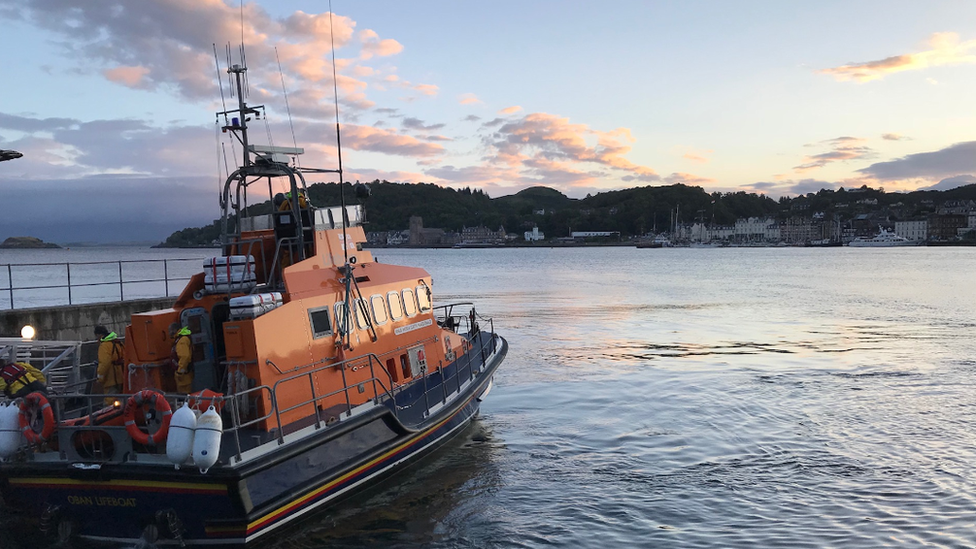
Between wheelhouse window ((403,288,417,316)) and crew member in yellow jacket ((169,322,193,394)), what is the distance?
3359 millimetres

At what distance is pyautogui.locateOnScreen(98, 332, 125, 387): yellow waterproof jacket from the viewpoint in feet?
25.8

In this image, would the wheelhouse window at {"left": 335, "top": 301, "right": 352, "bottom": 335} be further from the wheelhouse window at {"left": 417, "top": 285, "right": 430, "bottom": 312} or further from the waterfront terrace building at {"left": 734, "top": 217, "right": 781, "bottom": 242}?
the waterfront terrace building at {"left": 734, "top": 217, "right": 781, "bottom": 242}

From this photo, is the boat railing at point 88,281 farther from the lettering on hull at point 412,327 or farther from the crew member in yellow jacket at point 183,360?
the lettering on hull at point 412,327

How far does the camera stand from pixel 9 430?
611cm

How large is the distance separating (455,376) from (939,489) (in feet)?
21.9

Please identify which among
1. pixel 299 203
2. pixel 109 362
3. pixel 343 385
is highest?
pixel 299 203

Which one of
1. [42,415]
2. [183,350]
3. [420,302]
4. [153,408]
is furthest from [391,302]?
[42,415]

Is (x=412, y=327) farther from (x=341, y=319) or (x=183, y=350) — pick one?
(x=183, y=350)

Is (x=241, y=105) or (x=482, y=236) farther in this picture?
(x=482, y=236)

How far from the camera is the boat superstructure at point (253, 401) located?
5887mm

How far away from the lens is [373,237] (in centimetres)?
16738

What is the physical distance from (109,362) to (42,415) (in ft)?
5.53

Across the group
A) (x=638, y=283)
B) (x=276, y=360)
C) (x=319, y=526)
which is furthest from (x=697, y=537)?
(x=638, y=283)

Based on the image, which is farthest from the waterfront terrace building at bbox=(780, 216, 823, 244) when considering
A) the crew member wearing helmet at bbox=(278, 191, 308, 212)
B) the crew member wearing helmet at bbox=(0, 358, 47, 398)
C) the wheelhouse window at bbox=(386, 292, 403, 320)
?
the crew member wearing helmet at bbox=(0, 358, 47, 398)
